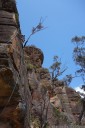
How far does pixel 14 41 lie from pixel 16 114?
234 centimetres

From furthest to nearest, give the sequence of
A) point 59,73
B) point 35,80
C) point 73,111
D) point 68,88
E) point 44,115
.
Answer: point 68,88, point 73,111, point 59,73, point 35,80, point 44,115

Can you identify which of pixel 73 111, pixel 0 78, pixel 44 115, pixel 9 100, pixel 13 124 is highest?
pixel 0 78

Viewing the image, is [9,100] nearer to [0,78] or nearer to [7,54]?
[0,78]

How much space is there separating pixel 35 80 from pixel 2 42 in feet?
51.3

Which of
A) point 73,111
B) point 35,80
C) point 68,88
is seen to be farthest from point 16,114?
point 68,88

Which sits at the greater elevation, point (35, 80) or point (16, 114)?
point (16, 114)

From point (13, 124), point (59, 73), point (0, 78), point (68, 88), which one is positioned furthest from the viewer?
point (68, 88)

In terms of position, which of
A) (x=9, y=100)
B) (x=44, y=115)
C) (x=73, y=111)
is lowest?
(x=73, y=111)

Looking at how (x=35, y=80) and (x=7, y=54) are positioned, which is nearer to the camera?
(x=7, y=54)

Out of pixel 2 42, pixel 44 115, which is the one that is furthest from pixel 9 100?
pixel 44 115

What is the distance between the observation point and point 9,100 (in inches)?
354

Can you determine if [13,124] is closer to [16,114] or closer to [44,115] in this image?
[16,114]

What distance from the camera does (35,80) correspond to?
81.8ft

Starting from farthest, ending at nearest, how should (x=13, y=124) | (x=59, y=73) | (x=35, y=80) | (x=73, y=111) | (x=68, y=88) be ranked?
(x=68, y=88), (x=73, y=111), (x=59, y=73), (x=35, y=80), (x=13, y=124)
